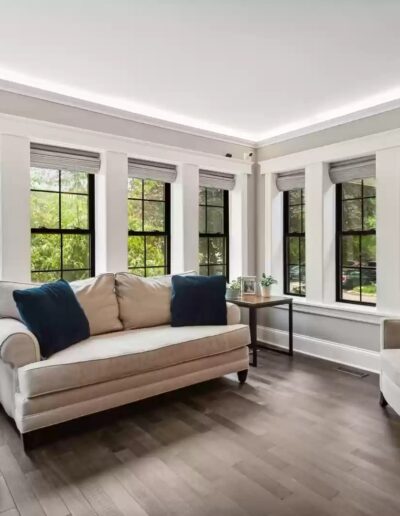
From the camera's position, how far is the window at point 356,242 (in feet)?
13.5

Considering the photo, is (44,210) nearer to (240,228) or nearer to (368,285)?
(240,228)

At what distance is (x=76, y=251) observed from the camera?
12.7 ft

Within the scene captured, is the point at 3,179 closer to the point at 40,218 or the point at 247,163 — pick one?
the point at 40,218

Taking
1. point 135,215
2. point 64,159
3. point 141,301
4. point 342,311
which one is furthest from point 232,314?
point 64,159

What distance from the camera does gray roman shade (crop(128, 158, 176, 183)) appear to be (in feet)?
13.4

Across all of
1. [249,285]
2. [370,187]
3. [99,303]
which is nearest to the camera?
[99,303]

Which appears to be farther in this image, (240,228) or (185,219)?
(240,228)

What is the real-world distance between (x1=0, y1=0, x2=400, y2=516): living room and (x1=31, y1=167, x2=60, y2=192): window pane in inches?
0.8

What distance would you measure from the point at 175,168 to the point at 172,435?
2.81 meters

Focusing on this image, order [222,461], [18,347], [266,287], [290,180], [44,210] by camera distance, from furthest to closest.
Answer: [290,180], [266,287], [44,210], [18,347], [222,461]

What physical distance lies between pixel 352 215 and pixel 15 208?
130 inches

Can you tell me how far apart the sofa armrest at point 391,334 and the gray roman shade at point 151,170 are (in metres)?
2.58

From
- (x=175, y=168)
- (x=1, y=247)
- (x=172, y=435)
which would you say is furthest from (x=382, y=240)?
(x=1, y=247)

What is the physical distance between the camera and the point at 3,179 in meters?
3.29
